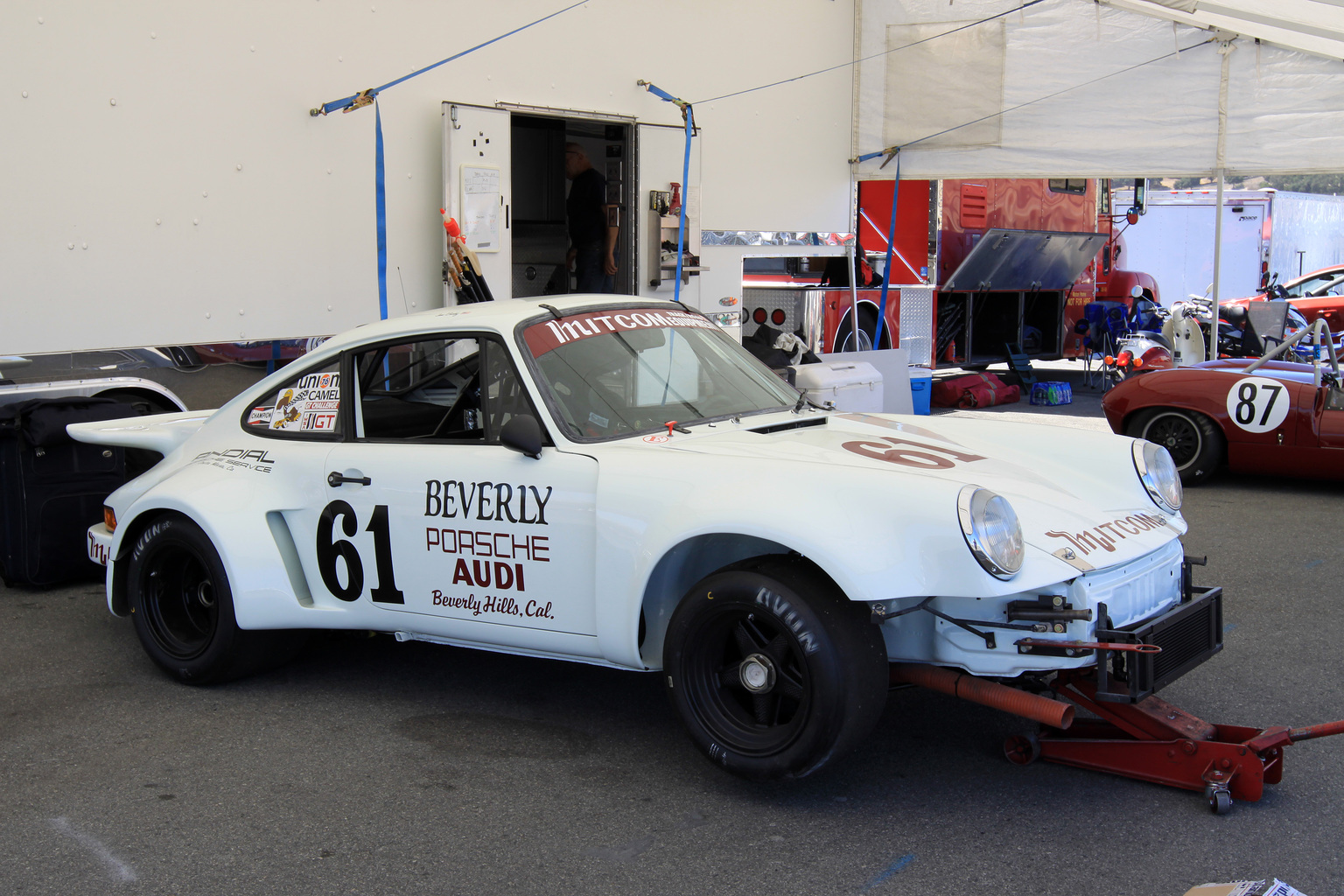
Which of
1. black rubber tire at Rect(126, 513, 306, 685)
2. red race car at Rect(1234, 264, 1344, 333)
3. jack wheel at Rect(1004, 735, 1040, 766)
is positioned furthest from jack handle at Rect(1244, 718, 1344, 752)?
red race car at Rect(1234, 264, 1344, 333)

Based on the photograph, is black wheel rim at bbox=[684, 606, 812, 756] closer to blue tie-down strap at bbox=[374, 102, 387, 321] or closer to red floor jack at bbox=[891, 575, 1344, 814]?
red floor jack at bbox=[891, 575, 1344, 814]

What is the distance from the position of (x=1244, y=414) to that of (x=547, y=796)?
6052 mm

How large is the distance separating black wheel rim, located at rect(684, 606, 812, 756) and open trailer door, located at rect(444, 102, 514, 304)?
564 cm

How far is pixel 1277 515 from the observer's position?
713cm

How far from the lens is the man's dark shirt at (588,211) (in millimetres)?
10211

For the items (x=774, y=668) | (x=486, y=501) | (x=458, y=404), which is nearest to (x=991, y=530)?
(x=774, y=668)

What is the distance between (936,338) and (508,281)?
6.95 m

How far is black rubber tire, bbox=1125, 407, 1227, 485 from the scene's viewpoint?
7871mm

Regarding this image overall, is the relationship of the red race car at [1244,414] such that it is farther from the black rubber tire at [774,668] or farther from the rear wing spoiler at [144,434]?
the rear wing spoiler at [144,434]

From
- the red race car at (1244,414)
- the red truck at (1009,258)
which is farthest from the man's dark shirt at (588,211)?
the red race car at (1244,414)

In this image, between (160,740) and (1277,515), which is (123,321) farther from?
(1277,515)

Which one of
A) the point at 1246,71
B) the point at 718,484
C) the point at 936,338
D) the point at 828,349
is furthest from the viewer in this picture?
the point at 936,338

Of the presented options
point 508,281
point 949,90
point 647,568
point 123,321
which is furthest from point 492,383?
point 949,90

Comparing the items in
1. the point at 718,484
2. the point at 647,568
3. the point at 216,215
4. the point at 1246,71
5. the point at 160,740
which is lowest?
the point at 160,740
